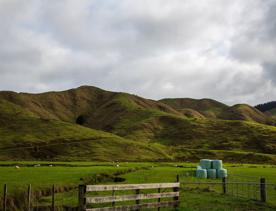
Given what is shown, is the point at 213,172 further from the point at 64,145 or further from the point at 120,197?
the point at 64,145

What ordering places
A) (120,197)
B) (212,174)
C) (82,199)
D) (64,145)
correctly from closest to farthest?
(82,199) < (120,197) < (212,174) < (64,145)

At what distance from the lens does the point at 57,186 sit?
46188mm

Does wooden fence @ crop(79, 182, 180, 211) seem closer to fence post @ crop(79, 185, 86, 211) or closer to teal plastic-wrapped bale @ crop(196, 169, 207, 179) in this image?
fence post @ crop(79, 185, 86, 211)

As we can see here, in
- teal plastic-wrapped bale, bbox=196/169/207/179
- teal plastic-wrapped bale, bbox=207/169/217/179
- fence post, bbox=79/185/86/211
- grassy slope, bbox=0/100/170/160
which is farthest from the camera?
grassy slope, bbox=0/100/170/160

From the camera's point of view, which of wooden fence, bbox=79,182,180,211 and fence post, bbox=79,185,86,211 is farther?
wooden fence, bbox=79,182,180,211

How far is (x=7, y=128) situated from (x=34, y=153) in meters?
49.0

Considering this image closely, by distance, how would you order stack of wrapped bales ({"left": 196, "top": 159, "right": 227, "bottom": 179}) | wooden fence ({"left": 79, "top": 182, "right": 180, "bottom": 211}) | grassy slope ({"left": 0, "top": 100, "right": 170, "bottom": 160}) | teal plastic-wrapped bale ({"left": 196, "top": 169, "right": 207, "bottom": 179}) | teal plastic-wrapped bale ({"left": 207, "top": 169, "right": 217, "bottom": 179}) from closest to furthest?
wooden fence ({"left": 79, "top": 182, "right": 180, "bottom": 211}) < teal plastic-wrapped bale ({"left": 196, "top": 169, "right": 207, "bottom": 179}) < stack of wrapped bales ({"left": 196, "top": 159, "right": 227, "bottom": 179}) < teal plastic-wrapped bale ({"left": 207, "top": 169, "right": 217, "bottom": 179}) < grassy slope ({"left": 0, "top": 100, "right": 170, "bottom": 160})

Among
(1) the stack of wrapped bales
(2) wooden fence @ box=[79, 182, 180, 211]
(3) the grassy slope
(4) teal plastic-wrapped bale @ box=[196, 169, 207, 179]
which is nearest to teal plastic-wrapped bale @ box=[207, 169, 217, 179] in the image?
(1) the stack of wrapped bales

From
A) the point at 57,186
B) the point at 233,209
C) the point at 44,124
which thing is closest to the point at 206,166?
the point at 57,186

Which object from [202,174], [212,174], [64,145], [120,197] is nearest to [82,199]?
[120,197]

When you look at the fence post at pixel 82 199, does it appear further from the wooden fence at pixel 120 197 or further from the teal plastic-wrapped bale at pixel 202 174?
the teal plastic-wrapped bale at pixel 202 174

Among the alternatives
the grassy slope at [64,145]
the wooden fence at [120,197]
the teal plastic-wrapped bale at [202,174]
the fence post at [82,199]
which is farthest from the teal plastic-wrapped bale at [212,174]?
the grassy slope at [64,145]

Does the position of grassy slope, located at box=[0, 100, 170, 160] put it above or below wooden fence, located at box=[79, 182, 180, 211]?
above

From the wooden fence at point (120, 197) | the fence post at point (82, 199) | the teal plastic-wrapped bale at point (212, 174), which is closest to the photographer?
the fence post at point (82, 199)
